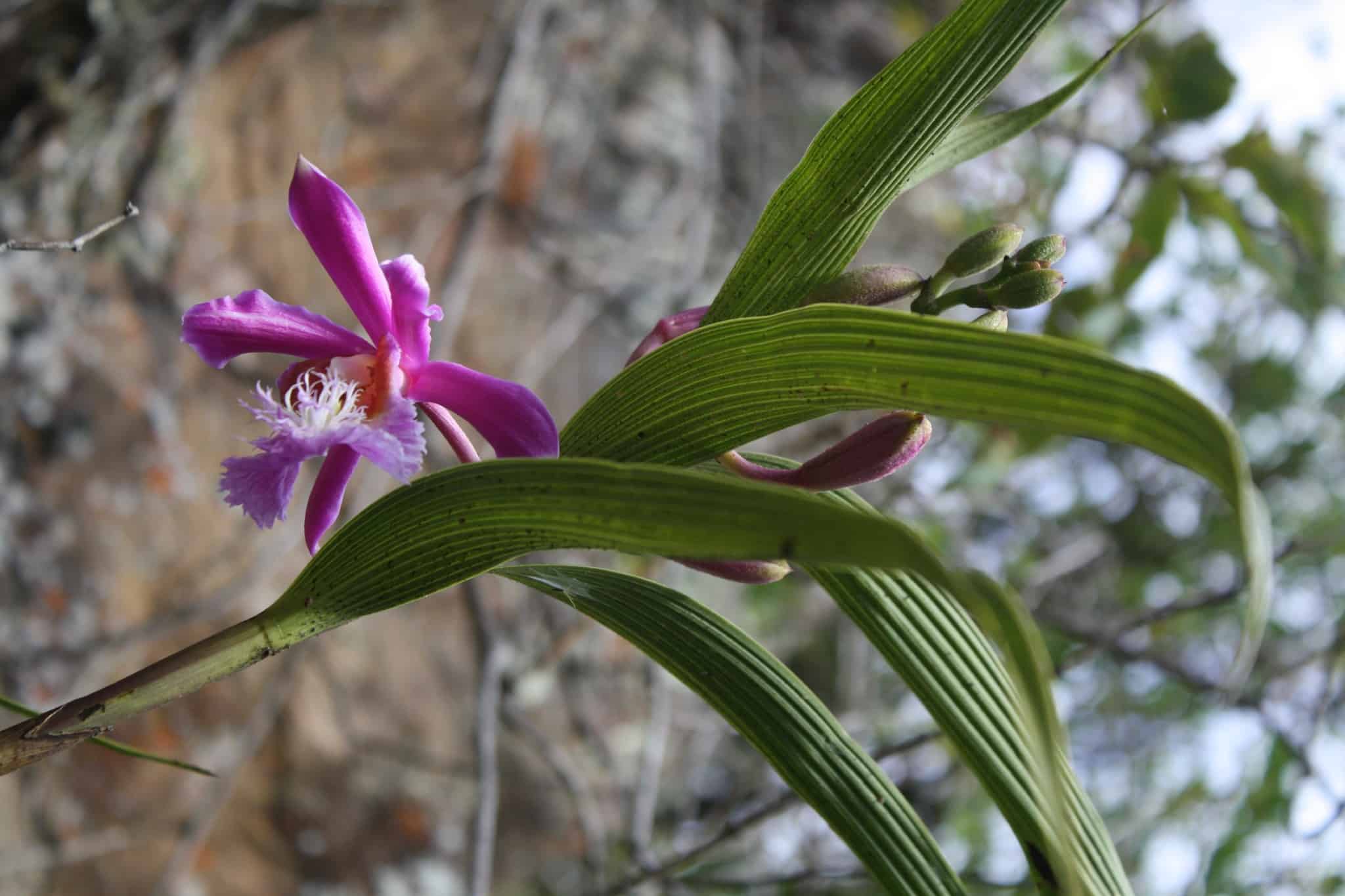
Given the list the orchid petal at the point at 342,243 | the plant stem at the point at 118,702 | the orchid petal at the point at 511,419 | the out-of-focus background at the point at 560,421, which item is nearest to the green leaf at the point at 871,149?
the orchid petal at the point at 511,419

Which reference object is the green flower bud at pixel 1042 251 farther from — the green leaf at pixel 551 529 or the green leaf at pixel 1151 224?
the green leaf at pixel 1151 224

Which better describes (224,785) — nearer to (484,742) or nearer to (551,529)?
Answer: (484,742)

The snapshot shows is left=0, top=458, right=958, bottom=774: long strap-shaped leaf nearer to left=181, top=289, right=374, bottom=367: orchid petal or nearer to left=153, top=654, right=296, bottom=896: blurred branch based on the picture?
left=181, top=289, right=374, bottom=367: orchid petal

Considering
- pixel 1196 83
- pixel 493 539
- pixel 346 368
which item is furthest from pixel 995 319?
pixel 1196 83

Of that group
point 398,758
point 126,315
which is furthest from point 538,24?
point 398,758

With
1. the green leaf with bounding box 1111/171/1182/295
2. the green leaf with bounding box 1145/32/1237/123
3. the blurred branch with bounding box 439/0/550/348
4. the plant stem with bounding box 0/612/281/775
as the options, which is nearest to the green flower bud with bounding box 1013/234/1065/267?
the plant stem with bounding box 0/612/281/775

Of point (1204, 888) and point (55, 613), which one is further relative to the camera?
point (55, 613)

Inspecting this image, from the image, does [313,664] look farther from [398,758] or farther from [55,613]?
[55,613]
